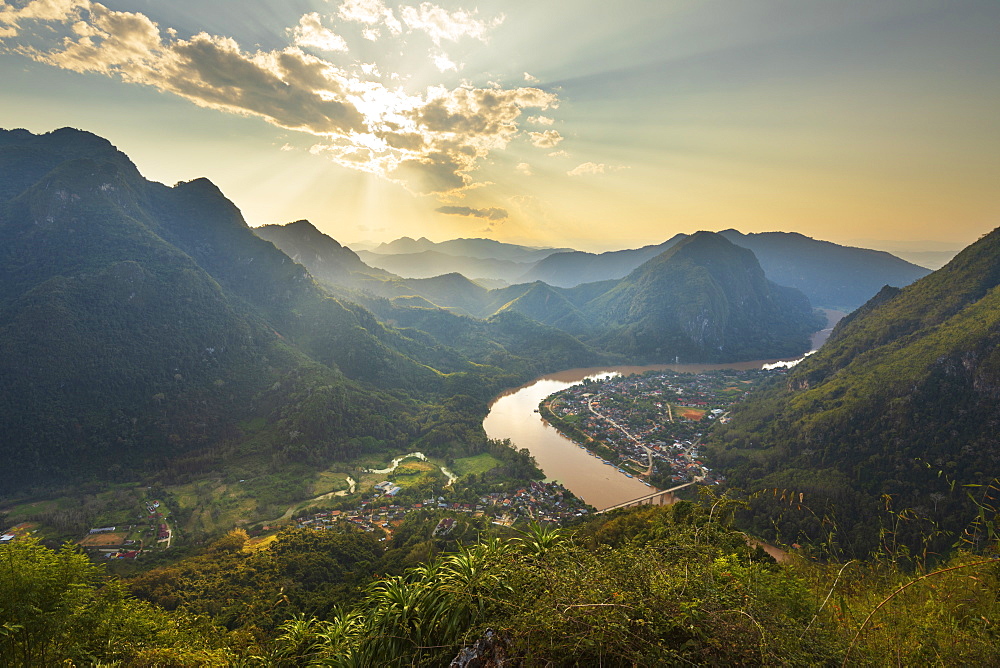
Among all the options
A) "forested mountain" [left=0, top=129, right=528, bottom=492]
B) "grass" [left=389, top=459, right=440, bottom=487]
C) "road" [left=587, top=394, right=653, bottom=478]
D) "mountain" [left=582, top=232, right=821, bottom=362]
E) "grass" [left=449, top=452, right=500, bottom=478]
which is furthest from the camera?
"mountain" [left=582, top=232, right=821, bottom=362]

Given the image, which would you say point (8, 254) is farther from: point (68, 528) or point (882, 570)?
point (882, 570)

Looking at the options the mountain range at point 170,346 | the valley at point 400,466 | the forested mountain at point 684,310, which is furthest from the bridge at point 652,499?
the forested mountain at point 684,310

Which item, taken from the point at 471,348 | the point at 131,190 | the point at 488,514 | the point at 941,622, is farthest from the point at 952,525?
the point at 131,190

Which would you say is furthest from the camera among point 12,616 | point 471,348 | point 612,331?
point 612,331

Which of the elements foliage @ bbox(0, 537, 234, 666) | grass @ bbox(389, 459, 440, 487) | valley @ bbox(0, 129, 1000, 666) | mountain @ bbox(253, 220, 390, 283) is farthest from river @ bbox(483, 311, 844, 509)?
mountain @ bbox(253, 220, 390, 283)

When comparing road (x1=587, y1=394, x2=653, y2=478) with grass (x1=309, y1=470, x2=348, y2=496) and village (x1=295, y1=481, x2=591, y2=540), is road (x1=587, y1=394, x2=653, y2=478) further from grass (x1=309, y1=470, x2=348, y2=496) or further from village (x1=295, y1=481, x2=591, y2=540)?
grass (x1=309, y1=470, x2=348, y2=496)

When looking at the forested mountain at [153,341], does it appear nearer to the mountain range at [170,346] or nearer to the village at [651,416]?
the mountain range at [170,346]
